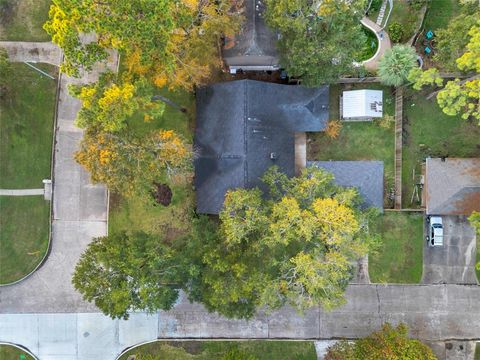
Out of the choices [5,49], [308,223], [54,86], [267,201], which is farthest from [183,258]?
[5,49]

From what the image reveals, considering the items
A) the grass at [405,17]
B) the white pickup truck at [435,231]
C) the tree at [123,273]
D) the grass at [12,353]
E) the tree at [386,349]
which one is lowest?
the grass at [12,353]

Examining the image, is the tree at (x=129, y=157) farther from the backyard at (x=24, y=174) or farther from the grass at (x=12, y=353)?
the grass at (x=12, y=353)

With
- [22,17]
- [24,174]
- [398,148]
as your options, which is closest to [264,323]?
[398,148]

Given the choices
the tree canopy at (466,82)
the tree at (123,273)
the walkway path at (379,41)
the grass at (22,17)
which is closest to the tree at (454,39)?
the tree canopy at (466,82)

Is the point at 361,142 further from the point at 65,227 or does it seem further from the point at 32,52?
the point at 32,52

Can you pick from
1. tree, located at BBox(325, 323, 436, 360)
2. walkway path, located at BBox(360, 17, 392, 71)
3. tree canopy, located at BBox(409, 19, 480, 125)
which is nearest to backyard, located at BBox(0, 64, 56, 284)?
tree, located at BBox(325, 323, 436, 360)

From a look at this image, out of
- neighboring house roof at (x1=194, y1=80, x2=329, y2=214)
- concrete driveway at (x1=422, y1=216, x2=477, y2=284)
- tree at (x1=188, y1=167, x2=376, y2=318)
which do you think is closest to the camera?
tree at (x1=188, y1=167, x2=376, y2=318)

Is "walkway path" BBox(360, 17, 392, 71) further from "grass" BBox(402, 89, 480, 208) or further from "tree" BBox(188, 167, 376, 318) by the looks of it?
"tree" BBox(188, 167, 376, 318)
